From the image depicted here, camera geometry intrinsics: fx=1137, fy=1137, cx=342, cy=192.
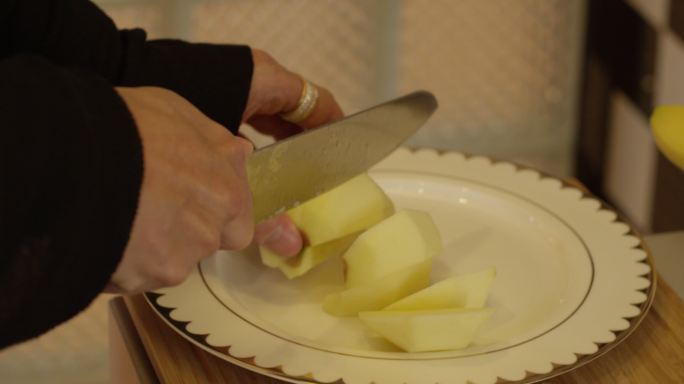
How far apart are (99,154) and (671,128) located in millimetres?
486

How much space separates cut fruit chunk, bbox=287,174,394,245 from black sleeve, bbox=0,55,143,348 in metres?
0.26

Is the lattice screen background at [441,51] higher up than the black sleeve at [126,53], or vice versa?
the black sleeve at [126,53]

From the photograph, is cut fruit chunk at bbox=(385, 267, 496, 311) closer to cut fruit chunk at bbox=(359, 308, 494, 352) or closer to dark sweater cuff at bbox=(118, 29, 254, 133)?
cut fruit chunk at bbox=(359, 308, 494, 352)

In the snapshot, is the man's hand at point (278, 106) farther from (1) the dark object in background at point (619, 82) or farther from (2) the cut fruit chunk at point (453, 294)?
(1) the dark object in background at point (619, 82)

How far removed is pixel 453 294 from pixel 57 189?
1.05 feet

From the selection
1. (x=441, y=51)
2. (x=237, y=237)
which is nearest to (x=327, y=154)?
(x=237, y=237)

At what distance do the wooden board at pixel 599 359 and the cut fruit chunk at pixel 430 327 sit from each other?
7 centimetres

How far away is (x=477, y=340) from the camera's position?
81 centimetres

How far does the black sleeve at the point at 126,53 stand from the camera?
34.6 inches

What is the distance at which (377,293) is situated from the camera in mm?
832

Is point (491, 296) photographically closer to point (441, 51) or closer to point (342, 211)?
point (342, 211)

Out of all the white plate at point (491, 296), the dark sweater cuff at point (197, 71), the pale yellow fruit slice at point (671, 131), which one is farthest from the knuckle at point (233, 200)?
the pale yellow fruit slice at point (671, 131)

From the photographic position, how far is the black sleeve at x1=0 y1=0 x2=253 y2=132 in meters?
0.88

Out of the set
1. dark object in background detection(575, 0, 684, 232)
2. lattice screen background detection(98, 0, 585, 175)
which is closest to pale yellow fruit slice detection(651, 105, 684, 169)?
dark object in background detection(575, 0, 684, 232)
